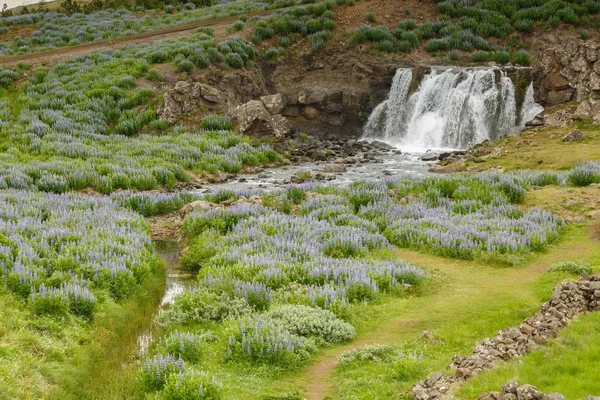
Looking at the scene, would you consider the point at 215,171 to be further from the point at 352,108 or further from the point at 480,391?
the point at 480,391

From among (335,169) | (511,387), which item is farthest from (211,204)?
(511,387)

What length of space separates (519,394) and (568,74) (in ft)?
88.5

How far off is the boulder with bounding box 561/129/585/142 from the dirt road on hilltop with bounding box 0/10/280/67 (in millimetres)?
23229

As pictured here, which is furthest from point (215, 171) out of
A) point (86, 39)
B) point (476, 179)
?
point (86, 39)

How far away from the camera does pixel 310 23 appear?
39.8m

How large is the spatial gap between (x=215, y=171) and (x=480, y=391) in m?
19.0

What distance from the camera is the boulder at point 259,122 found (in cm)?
2953

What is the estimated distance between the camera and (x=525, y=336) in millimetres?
7594

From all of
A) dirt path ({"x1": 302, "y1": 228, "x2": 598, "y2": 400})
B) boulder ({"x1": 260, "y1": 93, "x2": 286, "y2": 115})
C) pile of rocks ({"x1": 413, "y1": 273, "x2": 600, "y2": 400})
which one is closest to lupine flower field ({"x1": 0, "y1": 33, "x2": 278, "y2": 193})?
boulder ({"x1": 260, "y1": 93, "x2": 286, "y2": 115})

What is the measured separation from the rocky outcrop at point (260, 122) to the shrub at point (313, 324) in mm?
20179

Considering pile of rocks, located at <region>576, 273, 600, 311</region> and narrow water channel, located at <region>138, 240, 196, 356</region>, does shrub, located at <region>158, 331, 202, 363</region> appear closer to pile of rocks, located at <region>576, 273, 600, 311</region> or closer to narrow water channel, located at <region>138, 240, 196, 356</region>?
narrow water channel, located at <region>138, 240, 196, 356</region>

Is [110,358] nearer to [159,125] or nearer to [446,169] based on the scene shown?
[446,169]

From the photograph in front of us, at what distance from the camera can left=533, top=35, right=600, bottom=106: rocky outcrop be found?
28562 millimetres

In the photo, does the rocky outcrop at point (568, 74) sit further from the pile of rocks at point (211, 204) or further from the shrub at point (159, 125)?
the shrub at point (159, 125)
